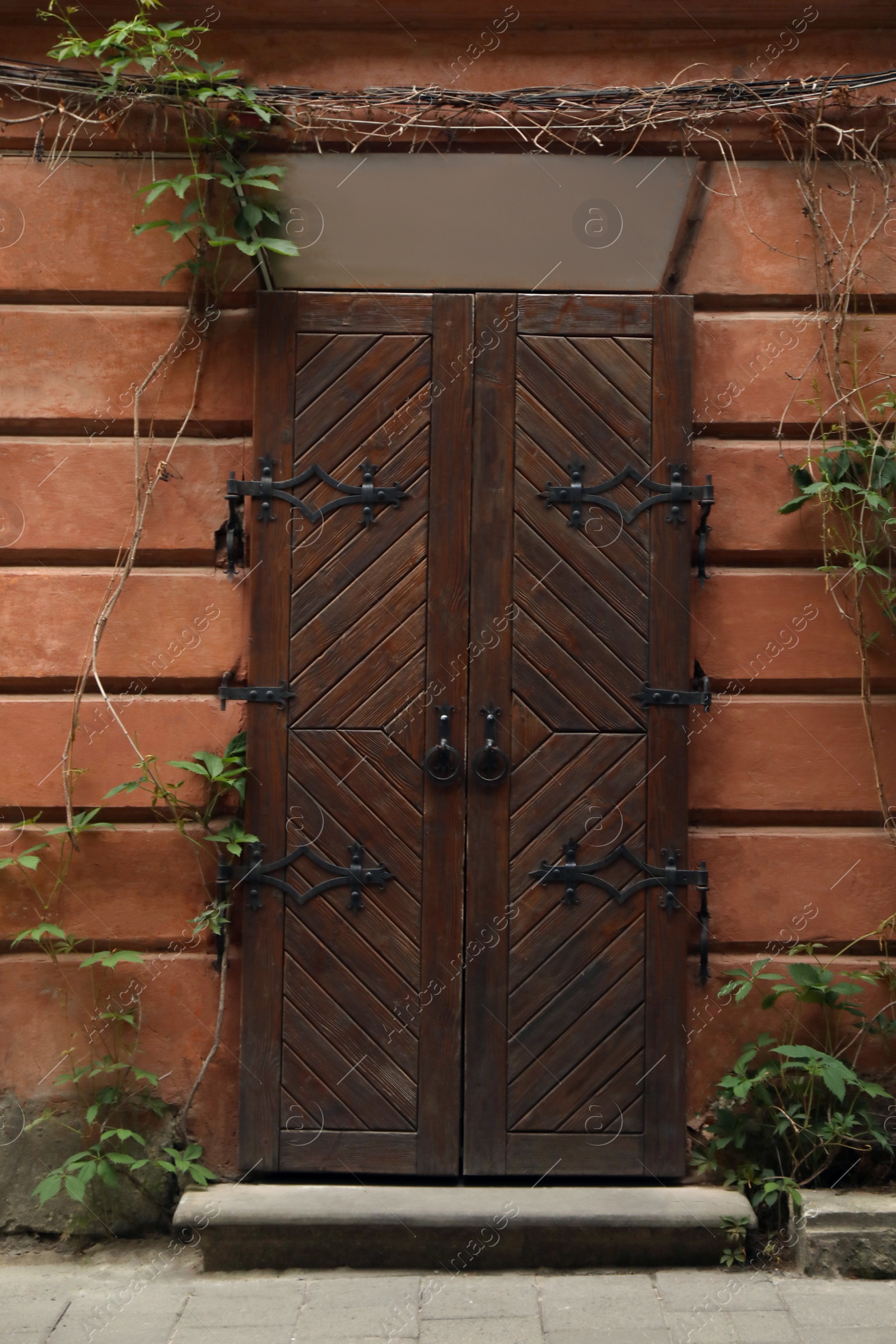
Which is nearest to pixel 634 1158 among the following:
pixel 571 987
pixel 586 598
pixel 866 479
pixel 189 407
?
pixel 571 987

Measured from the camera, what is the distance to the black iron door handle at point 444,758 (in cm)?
371

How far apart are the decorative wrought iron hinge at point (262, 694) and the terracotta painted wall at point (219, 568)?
11 cm

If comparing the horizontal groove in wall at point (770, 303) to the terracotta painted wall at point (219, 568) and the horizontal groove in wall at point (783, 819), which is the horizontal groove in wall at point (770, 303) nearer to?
the terracotta painted wall at point (219, 568)

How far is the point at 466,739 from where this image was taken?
12.3ft

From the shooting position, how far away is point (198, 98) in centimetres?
367

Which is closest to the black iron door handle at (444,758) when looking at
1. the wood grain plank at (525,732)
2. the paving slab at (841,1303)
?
the wood grain plank at (525,732)

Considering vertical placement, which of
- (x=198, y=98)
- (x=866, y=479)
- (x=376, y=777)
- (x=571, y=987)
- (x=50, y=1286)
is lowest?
(x=50, y=1286)

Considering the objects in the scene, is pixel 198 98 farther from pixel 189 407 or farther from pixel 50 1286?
pixel 50 1286

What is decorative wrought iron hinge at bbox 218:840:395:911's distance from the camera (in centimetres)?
373

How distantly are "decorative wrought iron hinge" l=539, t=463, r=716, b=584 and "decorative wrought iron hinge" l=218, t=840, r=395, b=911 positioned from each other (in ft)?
4.64

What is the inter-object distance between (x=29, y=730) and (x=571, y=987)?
213cm

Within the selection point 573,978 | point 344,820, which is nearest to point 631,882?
point 573,978

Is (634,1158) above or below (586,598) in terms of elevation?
below

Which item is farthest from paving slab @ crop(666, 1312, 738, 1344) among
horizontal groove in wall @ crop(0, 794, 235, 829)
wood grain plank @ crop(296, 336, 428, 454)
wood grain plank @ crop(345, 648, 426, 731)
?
wood grain plank @ crop(296, 336, 428, 454)
